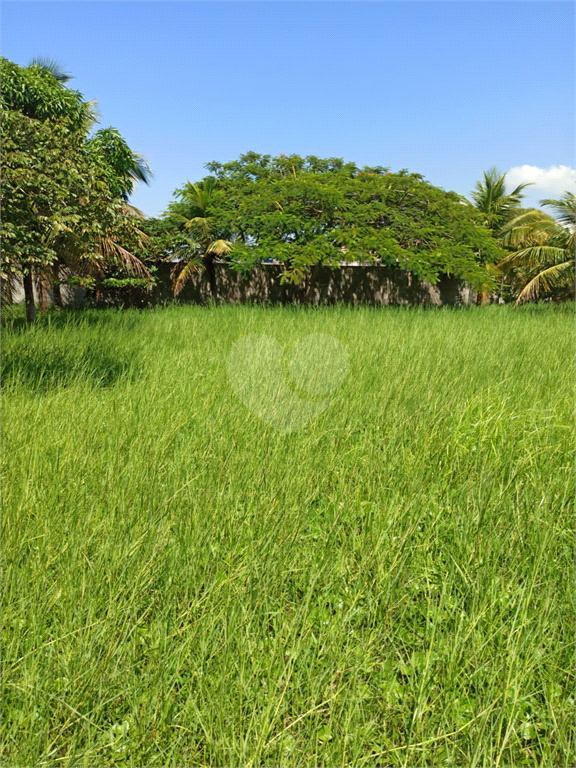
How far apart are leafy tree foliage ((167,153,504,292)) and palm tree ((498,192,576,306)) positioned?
6.12ft

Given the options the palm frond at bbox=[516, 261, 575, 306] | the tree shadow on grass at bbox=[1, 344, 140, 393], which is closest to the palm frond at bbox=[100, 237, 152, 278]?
the tree shadow on grass at bbox=[1, 344, 140, 393]

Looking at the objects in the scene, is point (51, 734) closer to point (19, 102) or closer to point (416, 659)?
point (416, 659)

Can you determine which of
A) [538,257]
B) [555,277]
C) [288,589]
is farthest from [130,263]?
[288,589]

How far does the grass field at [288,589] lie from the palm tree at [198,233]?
1337cm

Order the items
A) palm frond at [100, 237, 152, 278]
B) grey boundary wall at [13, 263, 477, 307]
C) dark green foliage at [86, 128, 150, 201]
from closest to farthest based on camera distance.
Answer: dark green foliage at [86, 128, 150, 201] → palm frond at [100, 237, 152, 278] → grey boundary wall at [13, 263, 477, 307]

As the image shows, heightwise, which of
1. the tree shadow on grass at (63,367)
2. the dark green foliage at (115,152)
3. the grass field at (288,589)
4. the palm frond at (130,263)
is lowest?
the grass field at (288,589)

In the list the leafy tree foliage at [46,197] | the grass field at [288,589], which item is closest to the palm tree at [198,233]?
the leafy tree foliage at [46,197]

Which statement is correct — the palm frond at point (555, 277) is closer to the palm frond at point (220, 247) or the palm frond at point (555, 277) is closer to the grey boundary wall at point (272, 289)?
the grey boundary wall at point (272, 289)

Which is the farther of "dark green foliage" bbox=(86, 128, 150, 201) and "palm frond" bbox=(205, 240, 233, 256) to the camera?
"palm frond" bbox=(205, 240, 233, 256)

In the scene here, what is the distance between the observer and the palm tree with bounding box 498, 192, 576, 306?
1692cm

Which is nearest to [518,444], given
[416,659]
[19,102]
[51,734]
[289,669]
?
[416,659]

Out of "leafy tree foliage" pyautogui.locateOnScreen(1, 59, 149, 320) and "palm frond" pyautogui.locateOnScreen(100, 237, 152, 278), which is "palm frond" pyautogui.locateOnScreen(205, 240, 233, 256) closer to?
"palm frond" pyautogui.locateOnScreen(100, 237, 152, 278)

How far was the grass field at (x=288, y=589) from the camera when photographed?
58.1 inches

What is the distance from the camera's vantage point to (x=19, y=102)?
1102 cm
